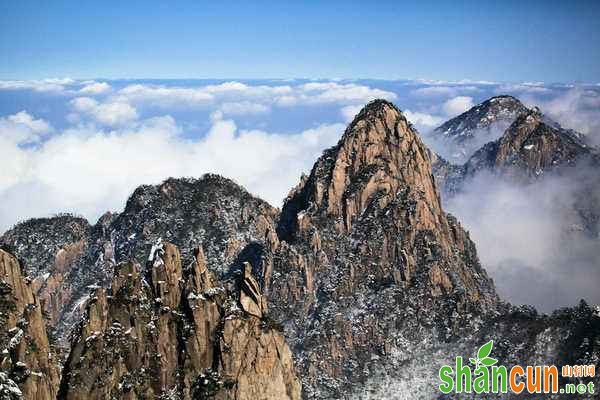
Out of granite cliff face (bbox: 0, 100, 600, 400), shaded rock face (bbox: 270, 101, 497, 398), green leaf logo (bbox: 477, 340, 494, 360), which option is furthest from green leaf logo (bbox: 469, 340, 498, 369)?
shaded rock face (bbox: 270, 101, 497, 398)

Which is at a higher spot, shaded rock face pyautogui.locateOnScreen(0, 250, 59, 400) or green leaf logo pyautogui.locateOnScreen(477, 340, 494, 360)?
shaded rock face pyautogui.locateOnScreen(0, 250, 59, 400)

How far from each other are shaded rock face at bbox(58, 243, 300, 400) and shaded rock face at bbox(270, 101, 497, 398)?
70.6 m

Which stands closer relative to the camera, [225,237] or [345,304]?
[345,304]

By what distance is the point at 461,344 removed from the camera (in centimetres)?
15788

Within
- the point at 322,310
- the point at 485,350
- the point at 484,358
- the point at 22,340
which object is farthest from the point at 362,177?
the point at 22,340

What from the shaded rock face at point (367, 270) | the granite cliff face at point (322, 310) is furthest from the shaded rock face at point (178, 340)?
the shaded rock face at point (367, 270)

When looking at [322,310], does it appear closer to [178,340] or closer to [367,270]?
[367,270]

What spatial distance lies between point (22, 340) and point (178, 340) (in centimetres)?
2700

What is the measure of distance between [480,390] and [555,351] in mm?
20430

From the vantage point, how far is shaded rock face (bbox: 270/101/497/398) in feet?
548

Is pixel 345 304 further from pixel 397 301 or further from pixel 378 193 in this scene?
pixel 378 193

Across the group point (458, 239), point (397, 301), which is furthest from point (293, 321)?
point (458, 239)

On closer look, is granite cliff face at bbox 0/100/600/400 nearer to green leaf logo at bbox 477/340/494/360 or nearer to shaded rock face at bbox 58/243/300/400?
shaded rock face at bbox 58/243/300/400

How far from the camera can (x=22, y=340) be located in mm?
69125
